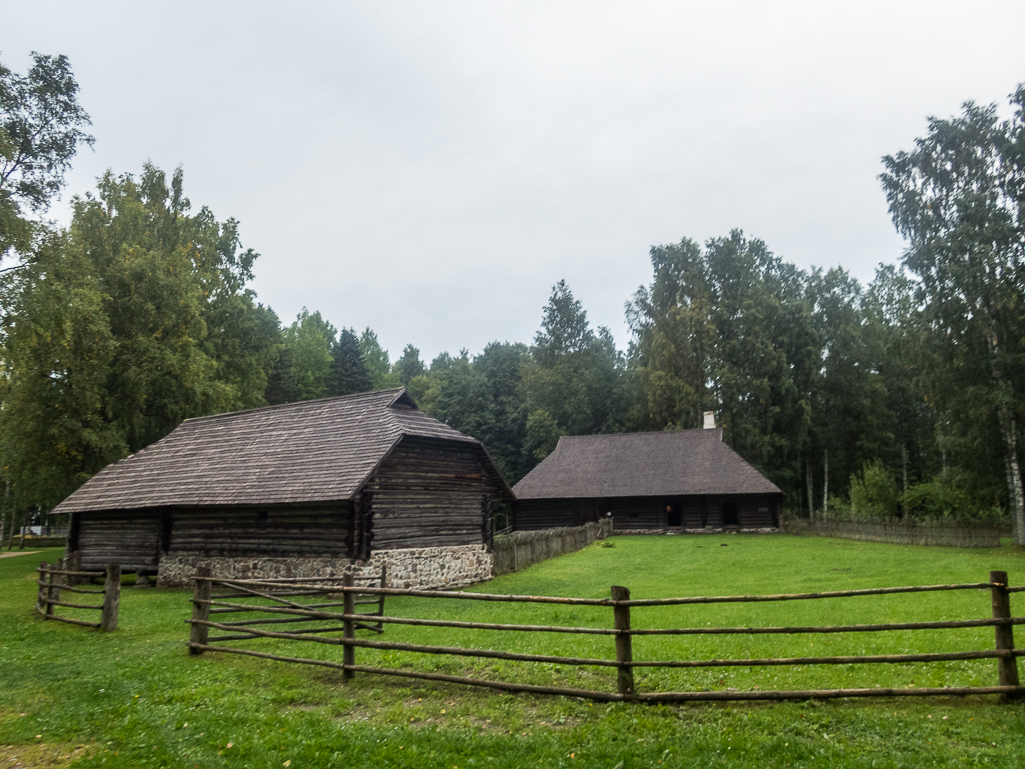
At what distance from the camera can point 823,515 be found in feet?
108

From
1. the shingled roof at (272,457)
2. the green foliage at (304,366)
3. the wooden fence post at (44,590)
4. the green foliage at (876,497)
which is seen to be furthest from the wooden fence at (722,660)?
the green foliage at (304,366)

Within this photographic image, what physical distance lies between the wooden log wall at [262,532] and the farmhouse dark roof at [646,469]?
69.8ft

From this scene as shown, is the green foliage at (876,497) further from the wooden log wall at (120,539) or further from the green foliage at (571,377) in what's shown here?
the wooden log wall at (120,539)

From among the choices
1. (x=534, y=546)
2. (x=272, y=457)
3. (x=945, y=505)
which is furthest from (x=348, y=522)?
(x=945, y=505)

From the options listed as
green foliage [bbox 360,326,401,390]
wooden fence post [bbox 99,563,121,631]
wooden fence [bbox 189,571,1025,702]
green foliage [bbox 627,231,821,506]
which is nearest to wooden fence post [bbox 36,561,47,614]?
wooden fence post [bbox 99,563,121,631]

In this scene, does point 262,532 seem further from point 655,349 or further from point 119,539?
point 655,349

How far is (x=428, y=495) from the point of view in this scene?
19656mm

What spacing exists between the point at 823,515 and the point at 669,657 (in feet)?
90.7

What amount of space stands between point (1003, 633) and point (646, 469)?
3262 cm

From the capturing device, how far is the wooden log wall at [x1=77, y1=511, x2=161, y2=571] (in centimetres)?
2125

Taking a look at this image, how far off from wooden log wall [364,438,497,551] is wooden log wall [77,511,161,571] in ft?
26.3

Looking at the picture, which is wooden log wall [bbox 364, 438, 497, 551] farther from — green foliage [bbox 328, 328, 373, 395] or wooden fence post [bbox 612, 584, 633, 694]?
green foliage [bbox 328, 328, 373, 395]

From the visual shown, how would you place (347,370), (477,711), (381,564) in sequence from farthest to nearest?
(347,370) < (381,564) < (477,711)

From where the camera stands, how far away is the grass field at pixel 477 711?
562 centimetres
